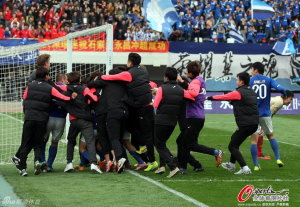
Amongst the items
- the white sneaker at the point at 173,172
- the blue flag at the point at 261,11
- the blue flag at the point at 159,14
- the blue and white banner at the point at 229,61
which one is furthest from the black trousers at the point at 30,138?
the blue flag at the point at 261,11

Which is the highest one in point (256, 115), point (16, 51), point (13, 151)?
point (16, 51)

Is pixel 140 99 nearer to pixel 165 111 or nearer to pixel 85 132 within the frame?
pixel 165 111

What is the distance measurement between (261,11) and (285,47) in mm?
3436

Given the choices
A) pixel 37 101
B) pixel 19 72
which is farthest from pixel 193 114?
pixel 19 72

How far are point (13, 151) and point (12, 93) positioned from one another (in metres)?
4.30

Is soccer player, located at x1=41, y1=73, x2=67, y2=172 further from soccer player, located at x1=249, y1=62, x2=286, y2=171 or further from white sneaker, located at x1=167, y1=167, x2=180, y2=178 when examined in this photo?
soccer player, located at x1=249, y1=62, x2=286, y2=171

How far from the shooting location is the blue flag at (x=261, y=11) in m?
38.2

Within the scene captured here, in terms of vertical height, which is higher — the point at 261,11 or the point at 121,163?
the point at 261,11

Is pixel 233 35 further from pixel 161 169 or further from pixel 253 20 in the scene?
pixel 161 169

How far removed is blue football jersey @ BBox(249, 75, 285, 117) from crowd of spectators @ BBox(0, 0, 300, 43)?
20783 mm

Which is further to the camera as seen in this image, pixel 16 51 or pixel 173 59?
pixel 173 59

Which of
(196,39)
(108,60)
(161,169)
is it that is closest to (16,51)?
(108,60)

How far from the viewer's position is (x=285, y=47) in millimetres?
35969

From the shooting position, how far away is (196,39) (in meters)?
36.4
